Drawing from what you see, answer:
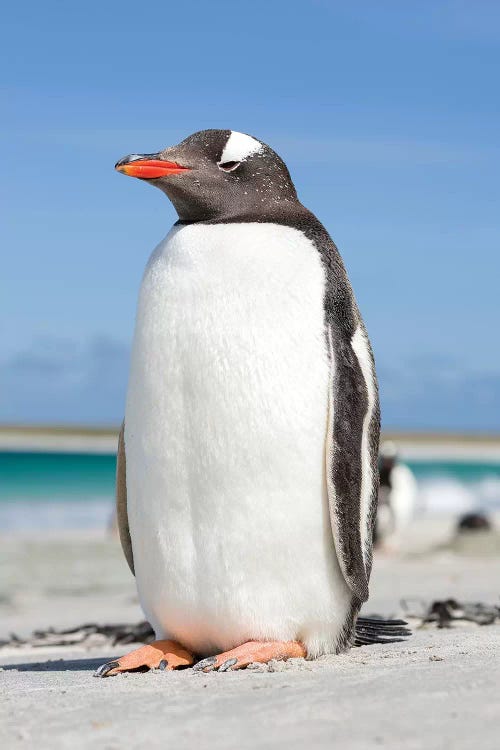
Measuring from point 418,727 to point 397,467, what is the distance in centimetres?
1670

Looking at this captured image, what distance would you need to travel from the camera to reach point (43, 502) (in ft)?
119

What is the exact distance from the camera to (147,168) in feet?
15.1

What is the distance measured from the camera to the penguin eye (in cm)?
469

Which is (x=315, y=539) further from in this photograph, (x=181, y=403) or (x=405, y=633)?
(x=405, y=633)

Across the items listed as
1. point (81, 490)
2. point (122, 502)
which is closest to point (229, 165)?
point (122, 502)

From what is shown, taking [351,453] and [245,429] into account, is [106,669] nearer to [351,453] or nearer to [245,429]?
[245,429]

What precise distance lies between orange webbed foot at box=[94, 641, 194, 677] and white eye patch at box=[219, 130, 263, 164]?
194 cm

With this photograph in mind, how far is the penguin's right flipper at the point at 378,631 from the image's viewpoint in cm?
520

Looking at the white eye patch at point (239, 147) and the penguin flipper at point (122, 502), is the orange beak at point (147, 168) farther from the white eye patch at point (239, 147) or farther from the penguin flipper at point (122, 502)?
the penguin flipper at point (122, 502)

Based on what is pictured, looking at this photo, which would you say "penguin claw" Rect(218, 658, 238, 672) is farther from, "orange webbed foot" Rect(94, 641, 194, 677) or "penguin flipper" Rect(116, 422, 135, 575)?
"penguin flipper" Rect(116, 422, 135, 575)

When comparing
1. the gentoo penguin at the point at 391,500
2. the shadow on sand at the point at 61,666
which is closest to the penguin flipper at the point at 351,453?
the shadow on sand at the point at 61,666

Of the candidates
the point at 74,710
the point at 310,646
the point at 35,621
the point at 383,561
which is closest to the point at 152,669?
the point at 310,646

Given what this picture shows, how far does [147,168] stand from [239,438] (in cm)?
112

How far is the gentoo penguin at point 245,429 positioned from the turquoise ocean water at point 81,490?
22964 millimetres
